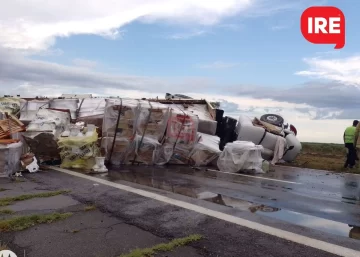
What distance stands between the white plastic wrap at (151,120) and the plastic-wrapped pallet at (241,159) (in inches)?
94.0

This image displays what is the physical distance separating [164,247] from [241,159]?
7563 mm

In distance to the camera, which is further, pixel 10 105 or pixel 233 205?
pixel 10 105

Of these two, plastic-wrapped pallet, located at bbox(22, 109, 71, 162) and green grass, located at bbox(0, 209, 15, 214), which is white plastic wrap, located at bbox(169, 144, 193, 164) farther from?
green grass, located at bbox(0, 209, 15, 214)

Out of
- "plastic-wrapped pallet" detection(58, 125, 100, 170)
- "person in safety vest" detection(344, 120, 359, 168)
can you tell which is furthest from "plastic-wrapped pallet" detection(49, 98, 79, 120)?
"person in safety vest" detection(344, 120, 359, 168)

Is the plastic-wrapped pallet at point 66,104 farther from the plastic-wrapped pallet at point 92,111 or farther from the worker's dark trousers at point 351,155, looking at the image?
the worker's dark trousers at point 351,155

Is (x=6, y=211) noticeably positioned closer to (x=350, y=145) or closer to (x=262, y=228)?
(x=262, y=228)

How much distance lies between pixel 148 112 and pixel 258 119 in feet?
20.1

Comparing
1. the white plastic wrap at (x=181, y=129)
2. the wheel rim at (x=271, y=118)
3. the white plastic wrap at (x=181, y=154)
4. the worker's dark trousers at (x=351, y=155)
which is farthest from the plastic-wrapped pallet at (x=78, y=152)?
the worker's dark trousers at (x=351, y=155)

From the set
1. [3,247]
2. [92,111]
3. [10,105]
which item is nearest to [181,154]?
[92,111]

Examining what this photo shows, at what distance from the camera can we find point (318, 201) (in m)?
7.33

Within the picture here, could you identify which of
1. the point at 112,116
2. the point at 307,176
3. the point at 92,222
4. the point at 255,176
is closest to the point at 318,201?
the point at 255,176

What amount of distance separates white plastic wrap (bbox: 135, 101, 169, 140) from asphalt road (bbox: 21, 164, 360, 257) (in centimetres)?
137

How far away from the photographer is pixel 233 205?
259 inches

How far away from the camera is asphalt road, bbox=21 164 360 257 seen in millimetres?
4316
